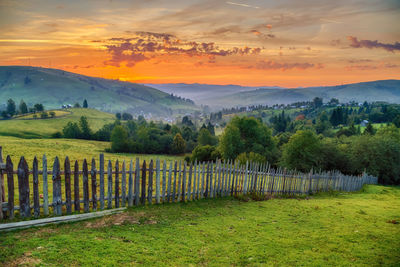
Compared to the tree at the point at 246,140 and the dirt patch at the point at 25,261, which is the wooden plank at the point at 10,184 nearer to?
the dirt patch at the point at 25,261

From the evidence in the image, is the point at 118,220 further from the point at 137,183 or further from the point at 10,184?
the point at 10,184

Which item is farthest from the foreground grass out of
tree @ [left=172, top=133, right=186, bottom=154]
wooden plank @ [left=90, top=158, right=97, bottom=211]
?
tree @ [left=172, top=133, right=186, bottom=154]

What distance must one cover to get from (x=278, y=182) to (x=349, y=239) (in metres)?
9.35

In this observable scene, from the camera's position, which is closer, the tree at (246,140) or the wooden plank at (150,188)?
the wooden plank at (150,188)

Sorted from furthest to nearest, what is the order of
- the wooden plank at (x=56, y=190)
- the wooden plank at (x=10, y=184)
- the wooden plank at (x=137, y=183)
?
the wooden plank at (x=137, y=183) → the wooden plank at (x=56, y=190) → the wooden plank at (x=10, y=184)

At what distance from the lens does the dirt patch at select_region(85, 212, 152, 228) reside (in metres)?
9.17

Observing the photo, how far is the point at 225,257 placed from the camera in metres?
7.57

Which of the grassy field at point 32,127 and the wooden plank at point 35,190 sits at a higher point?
the wooden plank at point 35,190

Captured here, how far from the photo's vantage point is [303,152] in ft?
181

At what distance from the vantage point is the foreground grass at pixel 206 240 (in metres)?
7.10

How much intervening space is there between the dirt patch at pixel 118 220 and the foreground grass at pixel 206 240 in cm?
3

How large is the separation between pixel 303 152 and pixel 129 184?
5037cm

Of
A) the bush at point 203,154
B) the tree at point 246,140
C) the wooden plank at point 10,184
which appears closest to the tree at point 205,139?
the bush at point 203,154

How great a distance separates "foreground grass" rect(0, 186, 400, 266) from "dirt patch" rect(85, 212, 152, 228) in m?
0.03
